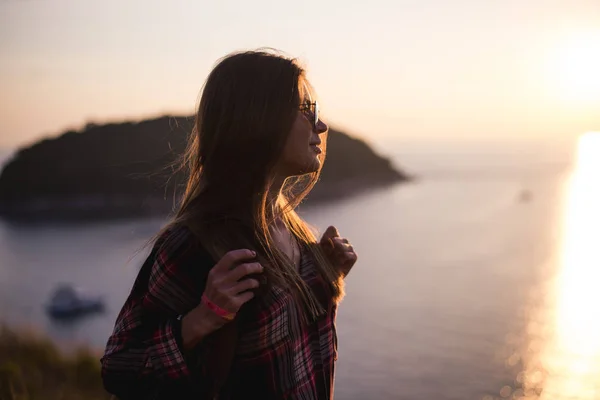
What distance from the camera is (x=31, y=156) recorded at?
39188 mm

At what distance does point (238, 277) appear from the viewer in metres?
1.36

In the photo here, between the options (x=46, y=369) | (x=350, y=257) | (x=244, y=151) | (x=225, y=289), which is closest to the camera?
(x=225, y=289)

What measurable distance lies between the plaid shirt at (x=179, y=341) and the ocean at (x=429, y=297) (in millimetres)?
7631

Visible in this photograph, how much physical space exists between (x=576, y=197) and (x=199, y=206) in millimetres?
75105

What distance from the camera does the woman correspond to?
144cm

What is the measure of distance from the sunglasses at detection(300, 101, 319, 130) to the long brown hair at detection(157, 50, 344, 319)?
1.0 inches

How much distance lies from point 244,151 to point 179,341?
1.64 feet

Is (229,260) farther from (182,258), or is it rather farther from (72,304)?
(72,304)

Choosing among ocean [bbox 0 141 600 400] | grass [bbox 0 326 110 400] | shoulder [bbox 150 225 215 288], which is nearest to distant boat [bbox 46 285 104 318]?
ocean [bbox 0 141 600 400]

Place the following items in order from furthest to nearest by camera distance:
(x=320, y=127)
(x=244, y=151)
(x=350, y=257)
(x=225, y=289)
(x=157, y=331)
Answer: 1. (x=350, y=257)
2. (x=320, y=127)
3. (x=244, y=151)
4. (x=157, y=331)
5. (x=225, y=289)

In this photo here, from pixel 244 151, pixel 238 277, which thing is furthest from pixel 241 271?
pixel 244 151

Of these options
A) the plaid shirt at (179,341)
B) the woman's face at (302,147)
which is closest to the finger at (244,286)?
the plaid shirt at (179,341)

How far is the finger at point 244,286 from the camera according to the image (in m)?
1.36

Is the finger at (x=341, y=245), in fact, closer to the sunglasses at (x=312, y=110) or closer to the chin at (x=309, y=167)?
the chin at (x=309, y=167)
